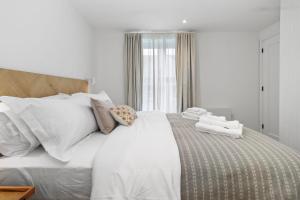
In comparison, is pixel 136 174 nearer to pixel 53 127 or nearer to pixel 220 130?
pixel 53 127

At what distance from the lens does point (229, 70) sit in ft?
14.6

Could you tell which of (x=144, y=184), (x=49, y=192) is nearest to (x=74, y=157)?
(x=49, y=192)

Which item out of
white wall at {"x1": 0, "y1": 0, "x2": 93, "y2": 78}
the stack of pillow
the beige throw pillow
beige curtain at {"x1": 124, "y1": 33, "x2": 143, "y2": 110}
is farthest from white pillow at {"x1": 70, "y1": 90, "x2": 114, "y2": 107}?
beige curtain at {"x1": 124, "y1": 33, "x2": 143, "y2": 110}

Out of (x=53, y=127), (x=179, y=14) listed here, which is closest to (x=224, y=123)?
(x=53, y=127)

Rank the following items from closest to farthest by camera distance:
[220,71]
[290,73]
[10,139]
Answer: [10,139] < [290,73] < [220,71]

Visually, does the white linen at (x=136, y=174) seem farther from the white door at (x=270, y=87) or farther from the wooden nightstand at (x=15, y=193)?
the white door at (x=270, y=87)

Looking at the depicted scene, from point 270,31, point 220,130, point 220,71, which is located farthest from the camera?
point 220,71

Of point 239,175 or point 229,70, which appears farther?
point 229,70

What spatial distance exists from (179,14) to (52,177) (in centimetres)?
306

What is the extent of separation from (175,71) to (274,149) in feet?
10.0

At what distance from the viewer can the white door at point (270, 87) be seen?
13.2 feet

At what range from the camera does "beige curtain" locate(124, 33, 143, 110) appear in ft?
13.8

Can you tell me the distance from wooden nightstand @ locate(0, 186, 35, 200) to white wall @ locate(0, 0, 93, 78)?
3.08ft

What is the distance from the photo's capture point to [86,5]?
121 inches
